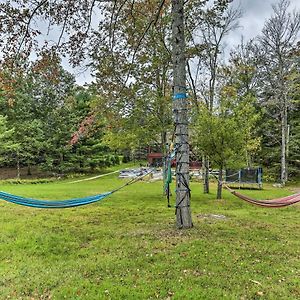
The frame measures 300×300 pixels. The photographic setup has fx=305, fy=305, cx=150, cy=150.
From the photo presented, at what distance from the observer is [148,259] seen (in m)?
3.48

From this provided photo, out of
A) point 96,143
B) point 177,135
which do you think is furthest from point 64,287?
point 96,143

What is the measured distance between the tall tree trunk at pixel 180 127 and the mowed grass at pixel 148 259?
315 mm

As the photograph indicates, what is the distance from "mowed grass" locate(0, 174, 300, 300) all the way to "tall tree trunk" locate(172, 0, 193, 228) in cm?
31

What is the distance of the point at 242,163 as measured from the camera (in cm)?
973

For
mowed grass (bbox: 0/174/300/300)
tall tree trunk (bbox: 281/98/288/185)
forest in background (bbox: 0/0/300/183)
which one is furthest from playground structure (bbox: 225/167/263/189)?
mowed grass (bbox: 0/174/300/300)

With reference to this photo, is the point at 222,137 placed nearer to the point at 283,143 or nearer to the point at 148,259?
the point at 148,259

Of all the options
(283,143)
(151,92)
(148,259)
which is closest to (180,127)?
(148,259)

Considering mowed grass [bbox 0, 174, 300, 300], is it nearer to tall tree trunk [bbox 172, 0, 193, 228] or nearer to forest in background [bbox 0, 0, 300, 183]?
tall tree trunk [bbox 172, 0, 193, 228]

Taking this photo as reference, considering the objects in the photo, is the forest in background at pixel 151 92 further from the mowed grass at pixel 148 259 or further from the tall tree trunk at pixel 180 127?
the mowed grass at pixel 148 259

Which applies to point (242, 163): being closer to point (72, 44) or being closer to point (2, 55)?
point (72, 44)

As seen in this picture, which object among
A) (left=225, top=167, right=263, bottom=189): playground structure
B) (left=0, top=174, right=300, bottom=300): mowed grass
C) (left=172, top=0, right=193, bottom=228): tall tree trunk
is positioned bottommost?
(left=0, top=174, right=300, bottom=300): mowed grass

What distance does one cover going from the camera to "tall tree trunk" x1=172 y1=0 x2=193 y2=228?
4.62 meters

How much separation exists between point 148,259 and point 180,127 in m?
2.06

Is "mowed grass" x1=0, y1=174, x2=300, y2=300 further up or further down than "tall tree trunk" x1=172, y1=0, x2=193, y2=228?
further down
